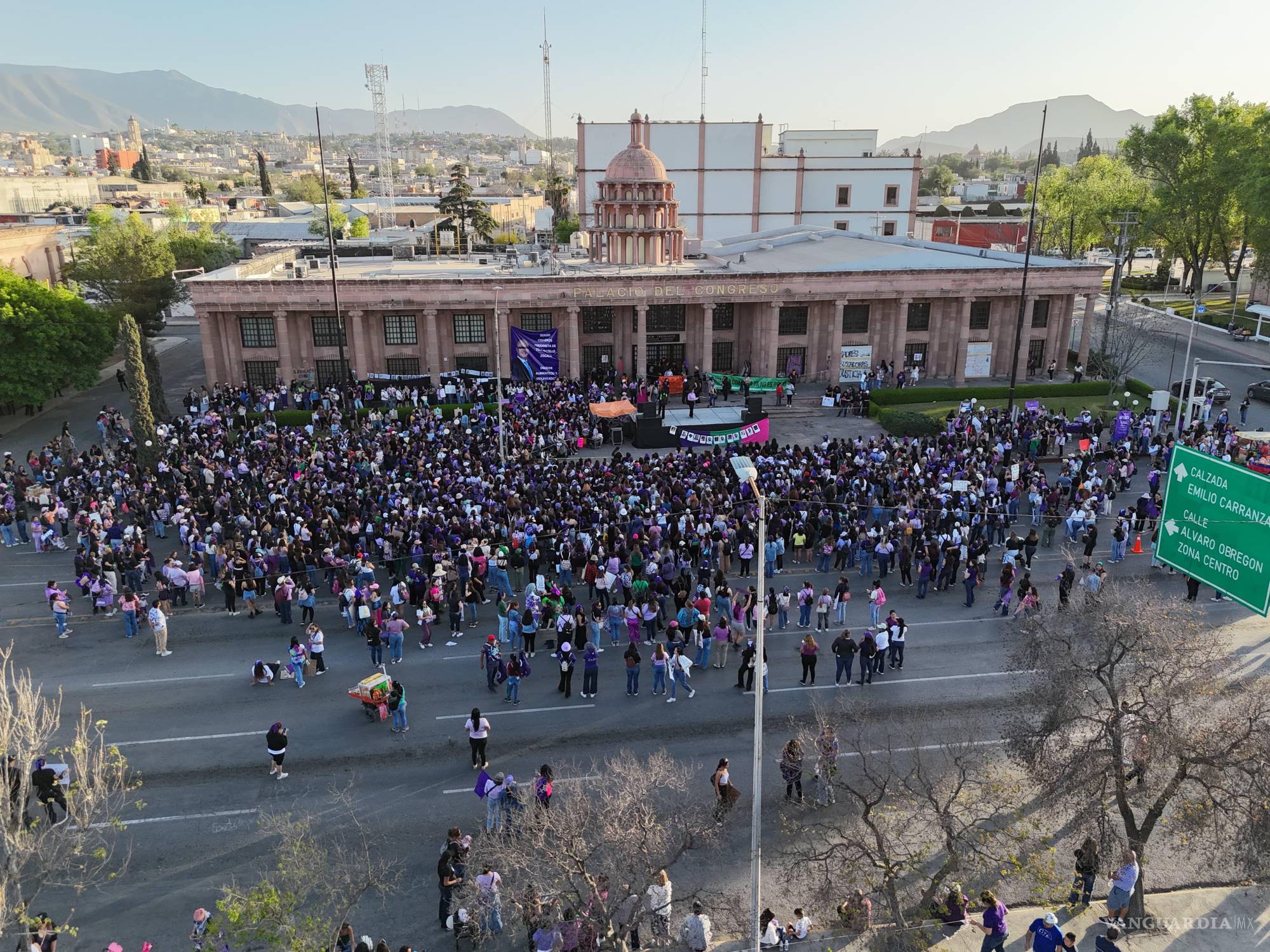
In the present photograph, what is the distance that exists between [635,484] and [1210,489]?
15930mm

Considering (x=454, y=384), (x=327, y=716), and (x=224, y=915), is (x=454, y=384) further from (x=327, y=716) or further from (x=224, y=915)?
(x=224, y=915)

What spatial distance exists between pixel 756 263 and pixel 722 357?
7565 millimetres

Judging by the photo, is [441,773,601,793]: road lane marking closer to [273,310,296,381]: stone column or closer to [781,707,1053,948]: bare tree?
[781,707,1053,948]: bare tree

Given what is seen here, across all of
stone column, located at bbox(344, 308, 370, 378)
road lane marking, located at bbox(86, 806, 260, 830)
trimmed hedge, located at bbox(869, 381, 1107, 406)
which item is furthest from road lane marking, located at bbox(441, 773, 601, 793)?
stone column, located at bbox(344, 308, 370, 378)

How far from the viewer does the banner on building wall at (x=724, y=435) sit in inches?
1305

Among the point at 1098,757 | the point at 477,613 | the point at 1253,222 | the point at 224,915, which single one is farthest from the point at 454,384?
the point at 1253,222

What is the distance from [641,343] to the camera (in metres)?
48.0

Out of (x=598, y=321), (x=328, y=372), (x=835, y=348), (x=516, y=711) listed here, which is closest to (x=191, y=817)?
(x=516, y=711)

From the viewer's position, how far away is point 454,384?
44375mm

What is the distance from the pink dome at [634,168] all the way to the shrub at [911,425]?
21173 millimetres

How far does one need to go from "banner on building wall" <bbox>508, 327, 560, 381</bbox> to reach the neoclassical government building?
101 inches

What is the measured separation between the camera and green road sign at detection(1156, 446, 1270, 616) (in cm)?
1608

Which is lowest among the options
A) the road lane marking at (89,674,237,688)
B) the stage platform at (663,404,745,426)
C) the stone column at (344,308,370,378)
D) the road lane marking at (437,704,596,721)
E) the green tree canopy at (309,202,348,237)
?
the road lane marking at (89,674,237,688)

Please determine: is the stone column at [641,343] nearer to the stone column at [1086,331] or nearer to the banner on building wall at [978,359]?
the banner on building wall at [978,359]
